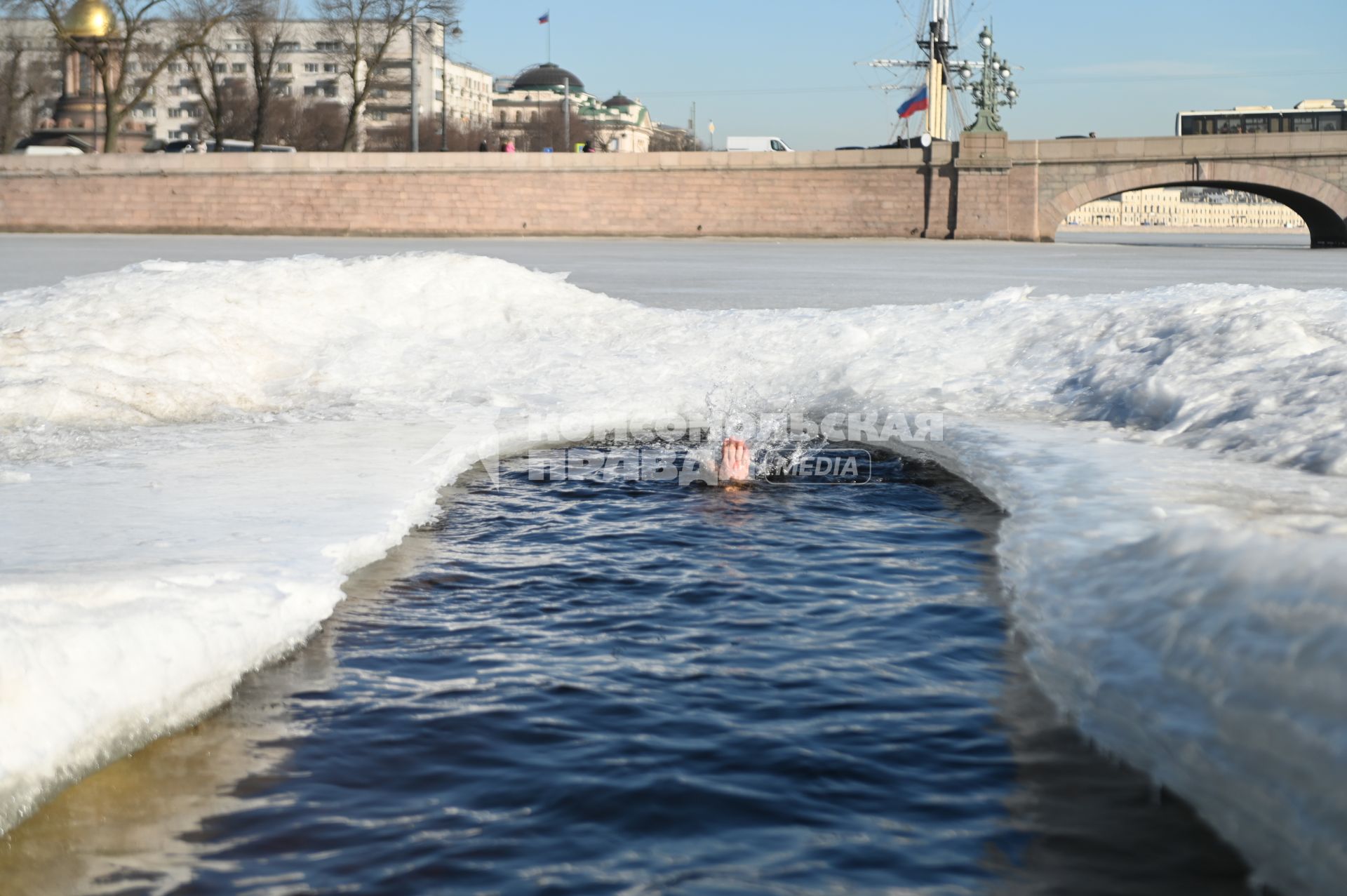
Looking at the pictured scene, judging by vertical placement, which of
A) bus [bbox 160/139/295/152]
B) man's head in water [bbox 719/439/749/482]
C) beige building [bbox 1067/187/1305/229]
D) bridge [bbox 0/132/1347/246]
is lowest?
man's head in water [bbox 719/439/749/482]

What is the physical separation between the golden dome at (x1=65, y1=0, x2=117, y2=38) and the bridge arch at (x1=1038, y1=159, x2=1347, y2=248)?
33.5 metres

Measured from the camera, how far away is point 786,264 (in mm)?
22859

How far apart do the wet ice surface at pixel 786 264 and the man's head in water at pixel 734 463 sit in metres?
7.25

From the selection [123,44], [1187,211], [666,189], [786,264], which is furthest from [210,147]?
[1187,211]

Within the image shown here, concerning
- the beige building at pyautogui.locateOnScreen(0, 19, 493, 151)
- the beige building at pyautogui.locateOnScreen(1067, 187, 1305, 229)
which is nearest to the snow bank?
the beige building at pyautogui.locateOnScreen(0, 19, 493, 151)

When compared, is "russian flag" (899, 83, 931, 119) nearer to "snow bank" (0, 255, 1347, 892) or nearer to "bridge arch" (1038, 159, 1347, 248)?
"bridge arch" (1038, 159, 1347, 248)

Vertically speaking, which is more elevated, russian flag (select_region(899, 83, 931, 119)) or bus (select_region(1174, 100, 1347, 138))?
russian flag (select_region(899, 83, 931, 119))

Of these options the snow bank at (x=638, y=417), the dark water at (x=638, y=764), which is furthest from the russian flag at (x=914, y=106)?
the dark water at (x=638, y=764)

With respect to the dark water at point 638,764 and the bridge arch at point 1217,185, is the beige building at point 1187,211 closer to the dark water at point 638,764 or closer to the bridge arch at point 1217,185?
the bridge arch at point 1217,185

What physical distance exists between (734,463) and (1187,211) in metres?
170

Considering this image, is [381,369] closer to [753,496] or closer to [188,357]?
[188,357]

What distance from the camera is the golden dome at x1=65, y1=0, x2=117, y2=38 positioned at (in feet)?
156

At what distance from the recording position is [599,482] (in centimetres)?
712

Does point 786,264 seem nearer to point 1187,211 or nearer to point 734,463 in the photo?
point 734,463
